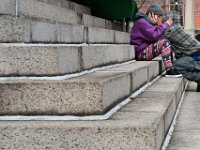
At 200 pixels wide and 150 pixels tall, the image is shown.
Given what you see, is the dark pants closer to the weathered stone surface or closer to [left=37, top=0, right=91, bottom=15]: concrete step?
[left=37, top=0, right=91, bottom=15]: concrete step

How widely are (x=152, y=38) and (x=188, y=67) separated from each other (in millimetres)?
760

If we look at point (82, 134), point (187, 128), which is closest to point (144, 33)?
point (187, 128)

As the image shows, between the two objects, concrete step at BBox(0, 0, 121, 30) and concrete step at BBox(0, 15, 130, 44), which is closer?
concrete step at BBox(0, 15, 130, 44)

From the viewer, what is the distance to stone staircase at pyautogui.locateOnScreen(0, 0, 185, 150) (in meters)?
3.24

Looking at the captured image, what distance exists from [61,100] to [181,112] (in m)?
2.54

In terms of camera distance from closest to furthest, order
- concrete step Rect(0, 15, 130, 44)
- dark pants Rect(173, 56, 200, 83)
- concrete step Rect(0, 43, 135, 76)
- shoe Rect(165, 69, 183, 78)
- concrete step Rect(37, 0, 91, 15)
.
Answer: concrete step Rect(0, 43, 135, 76) → concrete step Rect(0, 15, 130, 44) → concrete step Rect(37, 0, 91, 15) → dark pants Rect(173, 56, 200, 83) → shoe Rect(165, 69, 183, 78)

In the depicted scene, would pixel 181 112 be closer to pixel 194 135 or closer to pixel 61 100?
pixel 194 135

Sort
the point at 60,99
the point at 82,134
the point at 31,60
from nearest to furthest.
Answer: the point at 82,134 → the point at 60,99 → the point at 31,60

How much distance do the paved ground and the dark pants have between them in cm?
97

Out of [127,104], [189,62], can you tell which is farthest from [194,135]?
[189,62]

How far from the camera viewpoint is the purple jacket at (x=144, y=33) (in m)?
8.15

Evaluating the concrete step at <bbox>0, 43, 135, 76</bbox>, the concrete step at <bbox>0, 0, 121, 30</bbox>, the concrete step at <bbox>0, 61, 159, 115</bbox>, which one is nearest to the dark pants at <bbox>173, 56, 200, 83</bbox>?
the concrete step at <bbox>0, 0, 121, 30</bbox>

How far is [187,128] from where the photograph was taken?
4629mm

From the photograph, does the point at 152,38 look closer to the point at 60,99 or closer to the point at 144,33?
the point at 144,33
